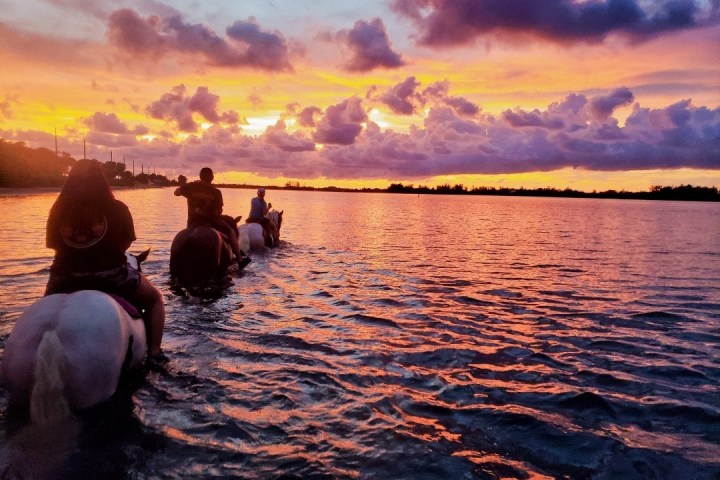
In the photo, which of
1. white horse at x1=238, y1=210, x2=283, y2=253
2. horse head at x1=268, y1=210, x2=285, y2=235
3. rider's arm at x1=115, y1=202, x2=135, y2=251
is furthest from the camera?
horse head at x1=268, y1=210, x2=285, y2=235

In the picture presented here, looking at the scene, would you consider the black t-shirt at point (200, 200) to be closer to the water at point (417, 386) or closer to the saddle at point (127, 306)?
the water at point (417, 386)

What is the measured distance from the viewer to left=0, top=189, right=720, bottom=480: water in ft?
15.3

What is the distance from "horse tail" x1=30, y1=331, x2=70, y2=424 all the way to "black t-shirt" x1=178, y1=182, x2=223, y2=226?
872 centimetres

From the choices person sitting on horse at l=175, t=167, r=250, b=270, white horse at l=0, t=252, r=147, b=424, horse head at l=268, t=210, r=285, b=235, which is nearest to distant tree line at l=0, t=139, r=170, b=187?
horse head at l=268, t=210, r=285, b=235

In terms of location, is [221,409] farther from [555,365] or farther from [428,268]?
[428,268]

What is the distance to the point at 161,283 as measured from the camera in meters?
13.3

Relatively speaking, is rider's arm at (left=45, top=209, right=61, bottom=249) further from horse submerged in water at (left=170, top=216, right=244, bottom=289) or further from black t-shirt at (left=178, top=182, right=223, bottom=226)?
black t-shirt at (left=178, top=182, right=223, bottom=226)

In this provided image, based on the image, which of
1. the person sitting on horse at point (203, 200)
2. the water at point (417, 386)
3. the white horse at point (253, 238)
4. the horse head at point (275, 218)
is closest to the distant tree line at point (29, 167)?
the horse head at point (275, 218)

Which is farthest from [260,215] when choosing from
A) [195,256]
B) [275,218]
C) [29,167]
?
[29,167]

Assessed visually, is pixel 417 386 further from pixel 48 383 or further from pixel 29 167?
pixel 29 167

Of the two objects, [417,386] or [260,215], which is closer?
[417,386]

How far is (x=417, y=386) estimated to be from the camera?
21.5 feet

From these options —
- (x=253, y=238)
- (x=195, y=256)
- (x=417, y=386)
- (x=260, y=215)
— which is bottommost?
(x=417, y=386)

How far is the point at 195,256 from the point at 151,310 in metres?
6.11
